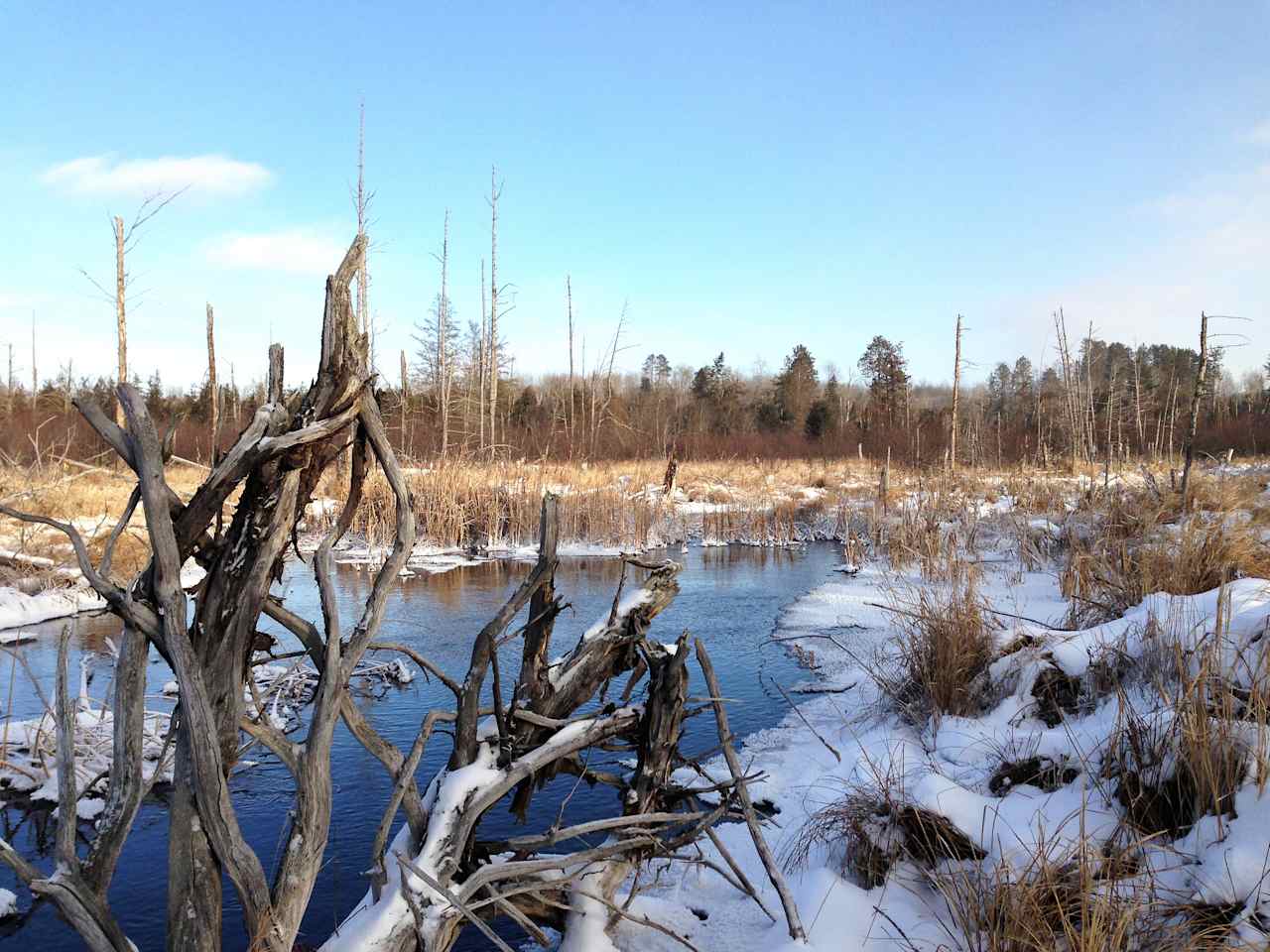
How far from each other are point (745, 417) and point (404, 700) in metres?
33.4

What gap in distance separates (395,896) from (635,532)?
10.7m

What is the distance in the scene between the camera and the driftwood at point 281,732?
1878mm

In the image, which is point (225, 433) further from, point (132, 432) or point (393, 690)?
point (132, 432)

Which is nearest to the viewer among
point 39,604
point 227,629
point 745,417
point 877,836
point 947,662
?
point 227,629

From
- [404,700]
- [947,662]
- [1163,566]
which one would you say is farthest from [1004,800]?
[404,700]

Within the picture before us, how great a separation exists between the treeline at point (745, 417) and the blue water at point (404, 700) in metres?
5.84

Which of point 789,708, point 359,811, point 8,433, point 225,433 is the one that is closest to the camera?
point 359,811

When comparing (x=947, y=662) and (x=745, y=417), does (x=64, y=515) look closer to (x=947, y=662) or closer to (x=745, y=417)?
(x=947, y=662)

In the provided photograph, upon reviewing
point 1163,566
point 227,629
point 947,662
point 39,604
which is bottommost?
point 39,604

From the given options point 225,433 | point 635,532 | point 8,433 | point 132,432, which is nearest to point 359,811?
point 132,432

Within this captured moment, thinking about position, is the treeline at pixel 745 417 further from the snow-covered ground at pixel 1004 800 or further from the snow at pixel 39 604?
the snow-covered ground at pixel 1004 800

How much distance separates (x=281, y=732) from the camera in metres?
2.07

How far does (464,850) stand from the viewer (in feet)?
7.38

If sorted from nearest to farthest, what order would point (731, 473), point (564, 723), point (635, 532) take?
point (564, 723), point (635, 532), point (731, 473)
